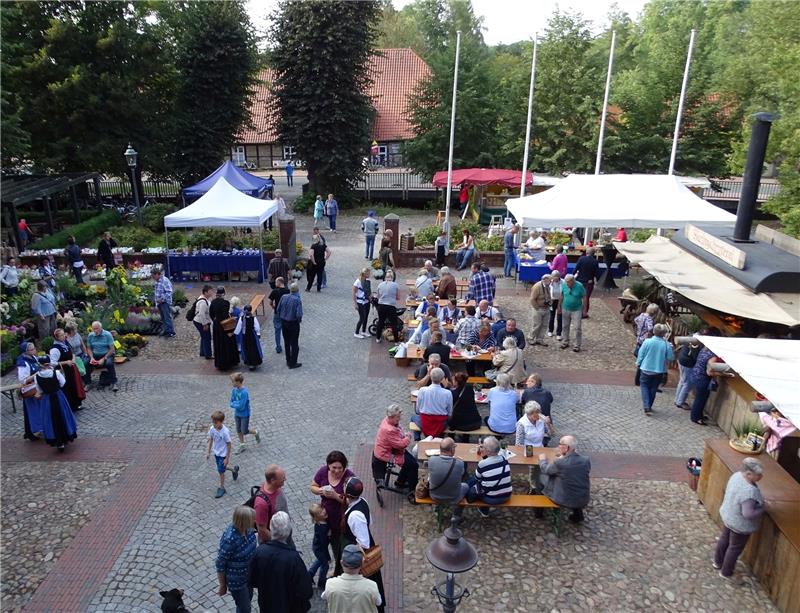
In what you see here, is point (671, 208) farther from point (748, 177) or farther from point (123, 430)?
point (123, 430)

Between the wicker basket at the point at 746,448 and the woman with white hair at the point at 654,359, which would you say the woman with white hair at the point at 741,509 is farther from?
the woman with white hair at the point at 654,359

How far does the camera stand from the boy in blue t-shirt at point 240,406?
820cm

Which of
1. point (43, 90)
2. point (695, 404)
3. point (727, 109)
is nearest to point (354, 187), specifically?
point (43, 90)

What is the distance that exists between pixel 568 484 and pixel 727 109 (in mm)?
27054

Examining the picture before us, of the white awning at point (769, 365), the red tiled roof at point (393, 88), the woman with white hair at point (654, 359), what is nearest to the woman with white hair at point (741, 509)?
the white awning at point (769, 365)

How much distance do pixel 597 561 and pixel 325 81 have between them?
2453 centimetres


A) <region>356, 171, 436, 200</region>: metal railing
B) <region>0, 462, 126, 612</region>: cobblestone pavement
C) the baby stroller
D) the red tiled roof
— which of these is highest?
the red tiled roof

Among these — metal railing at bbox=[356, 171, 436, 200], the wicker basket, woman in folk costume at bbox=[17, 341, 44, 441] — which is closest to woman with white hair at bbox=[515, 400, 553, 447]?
the wicker basket

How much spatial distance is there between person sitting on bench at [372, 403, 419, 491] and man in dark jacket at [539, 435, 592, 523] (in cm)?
159

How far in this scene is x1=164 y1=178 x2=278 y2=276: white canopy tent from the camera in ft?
54.1

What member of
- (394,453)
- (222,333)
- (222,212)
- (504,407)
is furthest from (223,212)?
(394,453)

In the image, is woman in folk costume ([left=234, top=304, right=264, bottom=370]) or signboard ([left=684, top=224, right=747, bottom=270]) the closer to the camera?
signboard ([left=684, top=224, right=747, bottom=270])

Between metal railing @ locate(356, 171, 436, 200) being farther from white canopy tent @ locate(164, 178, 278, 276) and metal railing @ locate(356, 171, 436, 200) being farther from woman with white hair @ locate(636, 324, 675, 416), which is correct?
woman with white hair @ locate(636, 324, 675, 416)

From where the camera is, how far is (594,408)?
1016cm
